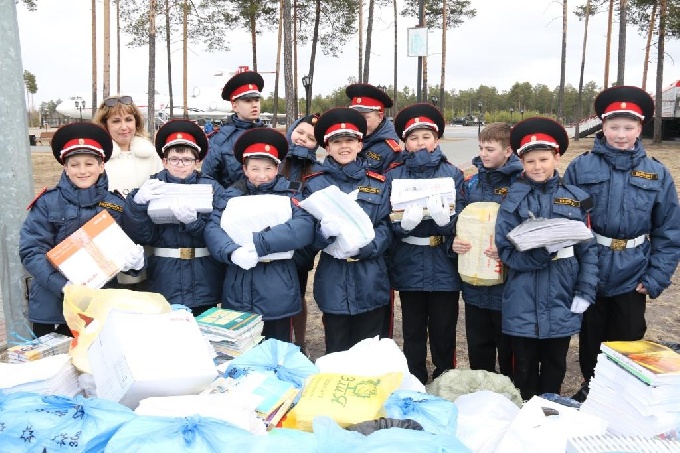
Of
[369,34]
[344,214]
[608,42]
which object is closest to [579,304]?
[344,214]

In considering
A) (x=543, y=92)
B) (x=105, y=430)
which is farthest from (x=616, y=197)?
(x=543, y=92)

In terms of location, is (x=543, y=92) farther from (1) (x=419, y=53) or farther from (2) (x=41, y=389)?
(2) (x=41, y=389)

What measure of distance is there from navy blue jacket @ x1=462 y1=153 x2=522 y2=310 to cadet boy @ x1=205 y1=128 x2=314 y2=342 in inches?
47.6

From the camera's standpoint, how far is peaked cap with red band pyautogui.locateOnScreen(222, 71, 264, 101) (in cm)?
448

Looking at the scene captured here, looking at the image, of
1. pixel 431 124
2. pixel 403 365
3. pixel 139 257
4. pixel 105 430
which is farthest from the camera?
pixel 431 124

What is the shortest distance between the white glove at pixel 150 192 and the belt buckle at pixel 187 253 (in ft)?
1.25

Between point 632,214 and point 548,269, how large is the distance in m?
0.65

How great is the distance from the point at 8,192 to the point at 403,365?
8.95ft

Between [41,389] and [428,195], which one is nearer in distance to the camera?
[41,389]

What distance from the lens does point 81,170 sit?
10.6ft

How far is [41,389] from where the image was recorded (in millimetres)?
2215

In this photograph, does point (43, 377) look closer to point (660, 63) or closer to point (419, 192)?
point (419, 192)

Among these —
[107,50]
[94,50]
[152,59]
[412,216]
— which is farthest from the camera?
[94,50]

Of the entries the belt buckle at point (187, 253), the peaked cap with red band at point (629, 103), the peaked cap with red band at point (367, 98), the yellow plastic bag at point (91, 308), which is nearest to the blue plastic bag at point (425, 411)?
the yellow plastic bag at point (91, 308)
